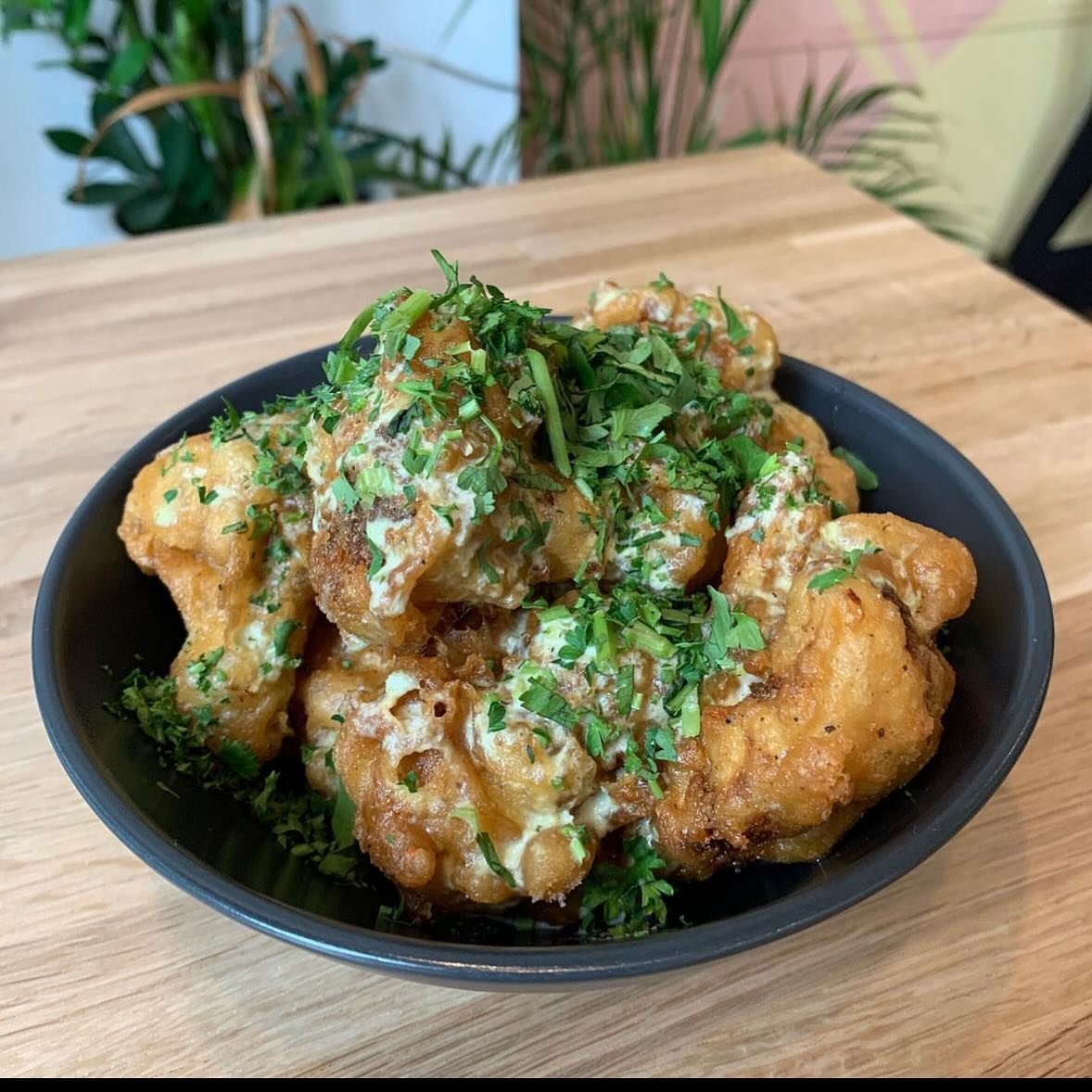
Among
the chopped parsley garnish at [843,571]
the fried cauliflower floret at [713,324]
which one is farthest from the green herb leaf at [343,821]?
the fried cauliflower floret at [713,324]

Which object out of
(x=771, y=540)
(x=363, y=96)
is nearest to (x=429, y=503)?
(x=771, y=540)

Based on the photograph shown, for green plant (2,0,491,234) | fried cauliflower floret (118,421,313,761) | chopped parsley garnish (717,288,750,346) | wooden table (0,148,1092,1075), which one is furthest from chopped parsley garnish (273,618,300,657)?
green plant (2,0,491,234)

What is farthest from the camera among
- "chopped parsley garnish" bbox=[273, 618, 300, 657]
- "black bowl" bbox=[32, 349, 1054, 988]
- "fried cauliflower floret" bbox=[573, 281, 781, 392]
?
"fried cauliflower floret" bbox=[573, 281, 781, 392]

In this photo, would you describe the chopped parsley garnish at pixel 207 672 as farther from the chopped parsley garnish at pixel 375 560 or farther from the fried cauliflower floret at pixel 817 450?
the fried cauliflower floret at pixel 817 450

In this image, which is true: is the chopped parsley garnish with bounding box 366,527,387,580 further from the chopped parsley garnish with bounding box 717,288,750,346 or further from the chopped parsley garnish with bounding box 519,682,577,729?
the chopped parsley garnish with bounding box 717,288,750,346

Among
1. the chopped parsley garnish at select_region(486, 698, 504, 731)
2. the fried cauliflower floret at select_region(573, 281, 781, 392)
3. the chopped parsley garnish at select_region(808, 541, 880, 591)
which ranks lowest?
the chopped parsley garnish at select_region(486, 698, 504, 731)
